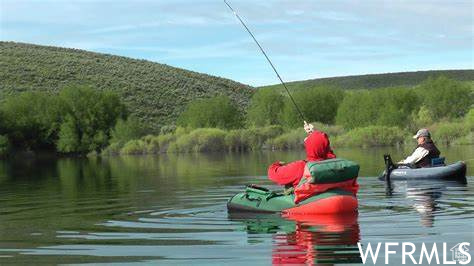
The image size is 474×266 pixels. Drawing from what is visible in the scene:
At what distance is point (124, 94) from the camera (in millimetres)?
111750

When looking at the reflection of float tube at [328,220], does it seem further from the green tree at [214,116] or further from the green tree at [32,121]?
the green tree at [214,116]

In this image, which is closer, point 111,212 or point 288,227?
point 288,227

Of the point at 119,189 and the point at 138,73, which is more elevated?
the point at 138,73

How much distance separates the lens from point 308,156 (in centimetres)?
1507

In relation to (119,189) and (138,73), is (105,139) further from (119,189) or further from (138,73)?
(119,189)

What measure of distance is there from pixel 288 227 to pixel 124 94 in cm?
9880

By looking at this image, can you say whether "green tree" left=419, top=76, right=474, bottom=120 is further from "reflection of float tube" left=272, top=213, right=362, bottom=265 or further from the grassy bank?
"reflection of float tube" left=272, top=213, right=362, bottom=265

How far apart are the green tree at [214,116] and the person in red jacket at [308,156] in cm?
7221

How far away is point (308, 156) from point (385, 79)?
484 ft

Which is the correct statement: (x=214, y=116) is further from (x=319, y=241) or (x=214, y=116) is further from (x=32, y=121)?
(x=319, y=241)

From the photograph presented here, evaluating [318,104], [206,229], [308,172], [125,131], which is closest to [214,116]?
[125,131]

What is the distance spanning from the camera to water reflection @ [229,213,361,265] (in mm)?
10914

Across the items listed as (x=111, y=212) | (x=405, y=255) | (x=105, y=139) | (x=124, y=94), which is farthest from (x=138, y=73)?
(x=405, y=255)

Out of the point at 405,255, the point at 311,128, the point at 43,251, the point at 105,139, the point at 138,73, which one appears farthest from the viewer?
the point at 138,73
